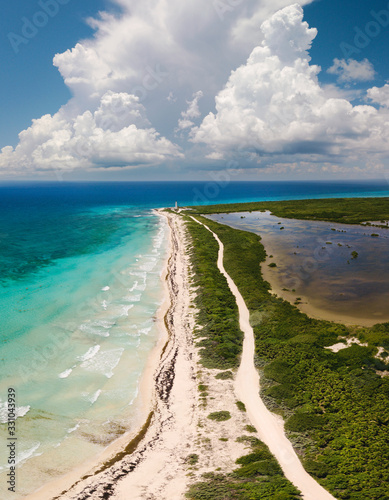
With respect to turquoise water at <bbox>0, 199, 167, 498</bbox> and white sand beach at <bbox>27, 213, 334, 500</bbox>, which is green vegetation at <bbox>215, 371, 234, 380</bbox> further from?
turquoise water at <bbox>0, 199, 167, 498</bbox>

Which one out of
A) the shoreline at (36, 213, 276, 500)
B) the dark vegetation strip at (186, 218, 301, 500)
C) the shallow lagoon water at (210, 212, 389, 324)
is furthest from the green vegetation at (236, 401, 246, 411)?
the shallow lagoon water at (210, 212, 389, 324)

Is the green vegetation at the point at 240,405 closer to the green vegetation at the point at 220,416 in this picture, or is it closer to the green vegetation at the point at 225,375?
the green vegetation at the point at 220,416

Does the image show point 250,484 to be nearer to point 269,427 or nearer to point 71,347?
point 269,427

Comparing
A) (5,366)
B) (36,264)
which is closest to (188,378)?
(5,366)

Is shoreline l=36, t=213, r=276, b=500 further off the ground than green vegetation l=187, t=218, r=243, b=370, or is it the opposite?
green vegetation l=187, t=218, r=243, b=370

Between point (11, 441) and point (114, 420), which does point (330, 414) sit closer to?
point (114, 420)

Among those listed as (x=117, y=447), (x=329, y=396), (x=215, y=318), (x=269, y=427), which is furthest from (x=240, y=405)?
(x=215, y=318)
